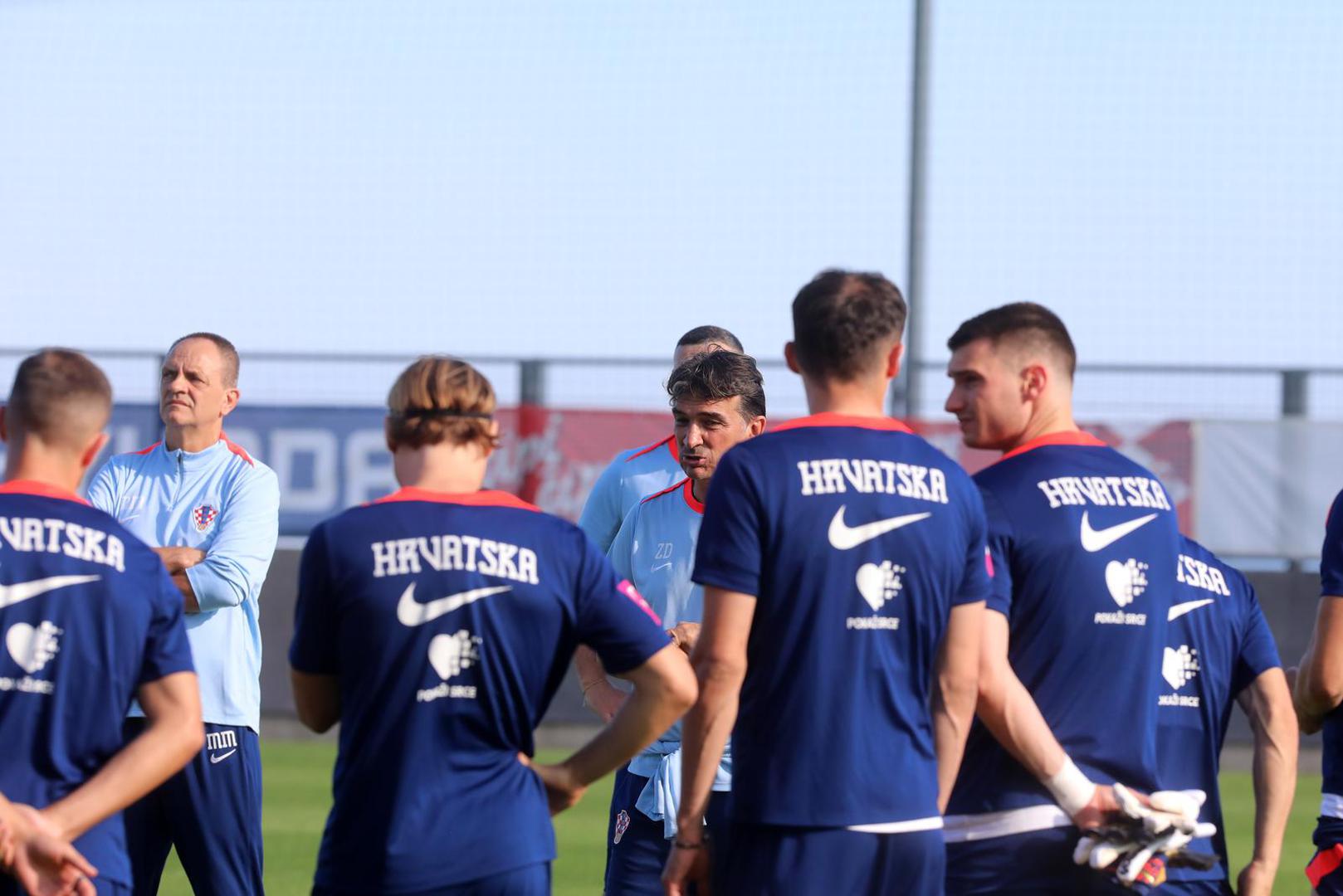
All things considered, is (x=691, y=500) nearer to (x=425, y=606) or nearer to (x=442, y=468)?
(x=442, y=468)

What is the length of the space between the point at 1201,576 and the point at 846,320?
1.41m

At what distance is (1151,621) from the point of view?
159 inches

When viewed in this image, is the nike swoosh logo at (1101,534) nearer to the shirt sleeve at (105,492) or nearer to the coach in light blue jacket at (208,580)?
the coach in light blue jacket at (208,580)

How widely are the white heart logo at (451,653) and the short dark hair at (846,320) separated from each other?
40.4 inches

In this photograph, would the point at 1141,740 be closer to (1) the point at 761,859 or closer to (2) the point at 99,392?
(1) the point at 761,859

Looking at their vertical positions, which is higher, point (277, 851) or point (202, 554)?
point (202, 554)

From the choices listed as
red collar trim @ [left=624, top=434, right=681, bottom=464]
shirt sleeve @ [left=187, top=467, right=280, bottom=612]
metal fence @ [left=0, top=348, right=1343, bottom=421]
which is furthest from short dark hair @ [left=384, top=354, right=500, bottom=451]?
metal fence @ [left=0, top=348, right=1343, bottom=421]

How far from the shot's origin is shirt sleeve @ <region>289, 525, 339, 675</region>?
354cm

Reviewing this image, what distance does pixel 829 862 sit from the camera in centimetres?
362

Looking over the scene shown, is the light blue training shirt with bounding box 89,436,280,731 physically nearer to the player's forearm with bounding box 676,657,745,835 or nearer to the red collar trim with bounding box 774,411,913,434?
the player's forearm with bounding box 676,657,745,835

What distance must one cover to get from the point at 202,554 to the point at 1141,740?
10.3 ft

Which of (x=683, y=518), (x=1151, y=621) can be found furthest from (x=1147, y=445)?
(x=1151, y=621)

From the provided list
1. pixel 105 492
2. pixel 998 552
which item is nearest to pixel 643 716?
pixel 998 552

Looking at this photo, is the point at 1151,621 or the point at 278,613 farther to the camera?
the point at 278,613
